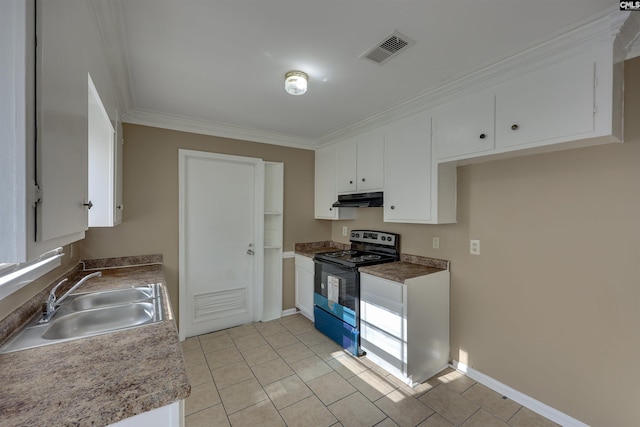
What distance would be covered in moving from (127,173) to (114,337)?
2.07m

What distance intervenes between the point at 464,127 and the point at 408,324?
1645mm

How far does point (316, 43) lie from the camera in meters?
1.62

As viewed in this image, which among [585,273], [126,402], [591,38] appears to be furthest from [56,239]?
[585,273]

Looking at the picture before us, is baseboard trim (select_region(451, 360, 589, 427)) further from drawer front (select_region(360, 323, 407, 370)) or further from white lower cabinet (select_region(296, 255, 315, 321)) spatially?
white lower cabinet (select_region(296, 255, 315, 321))

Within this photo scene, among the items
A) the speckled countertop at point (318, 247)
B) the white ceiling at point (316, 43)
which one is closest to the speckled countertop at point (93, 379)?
the white ceiling at point (316, 43)

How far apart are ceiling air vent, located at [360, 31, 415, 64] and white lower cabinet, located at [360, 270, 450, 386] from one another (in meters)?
1.67

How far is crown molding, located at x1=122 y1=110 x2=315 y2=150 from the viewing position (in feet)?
8.93

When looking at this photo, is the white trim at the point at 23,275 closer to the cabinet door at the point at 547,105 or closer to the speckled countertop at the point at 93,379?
the speckled countertop at the point at 93,379

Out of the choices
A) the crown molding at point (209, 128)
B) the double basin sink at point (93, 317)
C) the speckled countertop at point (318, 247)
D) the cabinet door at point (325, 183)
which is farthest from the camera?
the speckled countertop at point (318, 247)

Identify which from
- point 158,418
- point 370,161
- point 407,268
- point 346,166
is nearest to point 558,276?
point 407,268

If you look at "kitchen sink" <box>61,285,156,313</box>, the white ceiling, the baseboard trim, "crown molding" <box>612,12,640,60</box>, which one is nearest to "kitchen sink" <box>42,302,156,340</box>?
"kitchen sink" <box>61,285,156,313</box>

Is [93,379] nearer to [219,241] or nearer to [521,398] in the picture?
[219,241]

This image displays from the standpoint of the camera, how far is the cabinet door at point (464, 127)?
192 cm

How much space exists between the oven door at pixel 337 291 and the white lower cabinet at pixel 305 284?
18 cm
